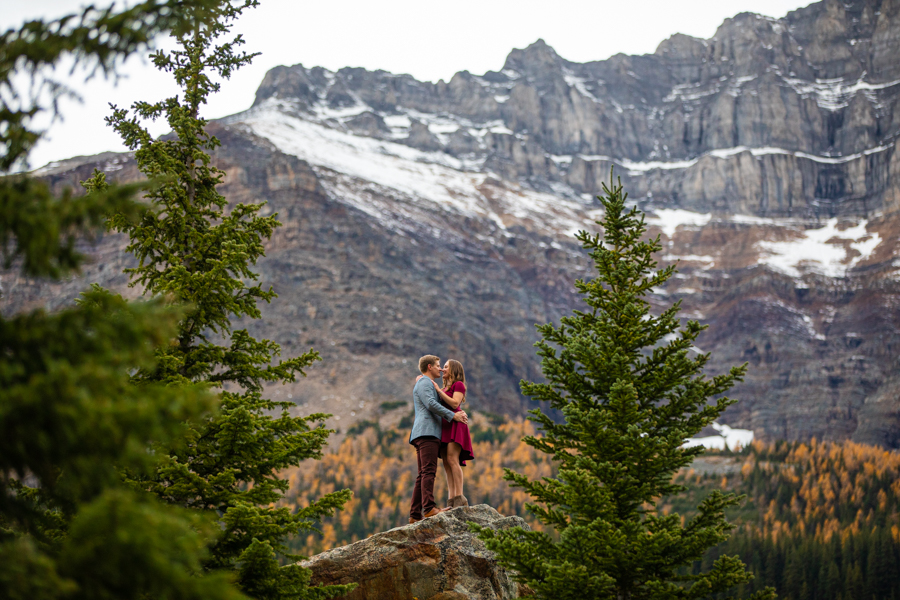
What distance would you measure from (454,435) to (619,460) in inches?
110

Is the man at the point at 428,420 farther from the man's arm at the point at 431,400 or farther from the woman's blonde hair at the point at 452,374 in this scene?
the woman's blonde hair at the point at 452,374

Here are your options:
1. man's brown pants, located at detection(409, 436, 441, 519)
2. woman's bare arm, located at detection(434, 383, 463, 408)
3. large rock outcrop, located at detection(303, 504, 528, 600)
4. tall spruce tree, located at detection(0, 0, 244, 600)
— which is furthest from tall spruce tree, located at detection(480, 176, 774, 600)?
tall spruce tree, located at detection(0, 0, 244, 600)

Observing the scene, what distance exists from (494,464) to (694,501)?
33.0 m

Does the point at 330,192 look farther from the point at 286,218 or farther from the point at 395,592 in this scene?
the point at 395,592

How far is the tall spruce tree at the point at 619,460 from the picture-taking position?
8.38m

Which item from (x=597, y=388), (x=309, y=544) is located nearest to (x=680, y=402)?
(x=597, y=388)

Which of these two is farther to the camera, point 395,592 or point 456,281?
point 456,281

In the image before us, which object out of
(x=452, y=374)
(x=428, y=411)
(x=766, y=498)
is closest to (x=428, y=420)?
(x=428, y=411)

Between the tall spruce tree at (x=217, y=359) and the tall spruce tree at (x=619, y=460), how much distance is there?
2.58 meters

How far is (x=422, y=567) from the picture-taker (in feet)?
35.1

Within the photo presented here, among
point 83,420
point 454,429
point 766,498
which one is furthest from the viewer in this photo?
point 766,498

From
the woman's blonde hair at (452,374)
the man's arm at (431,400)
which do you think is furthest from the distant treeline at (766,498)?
the man's arm at (431,400)

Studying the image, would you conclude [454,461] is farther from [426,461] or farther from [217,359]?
[217,359]

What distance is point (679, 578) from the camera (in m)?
8.65
